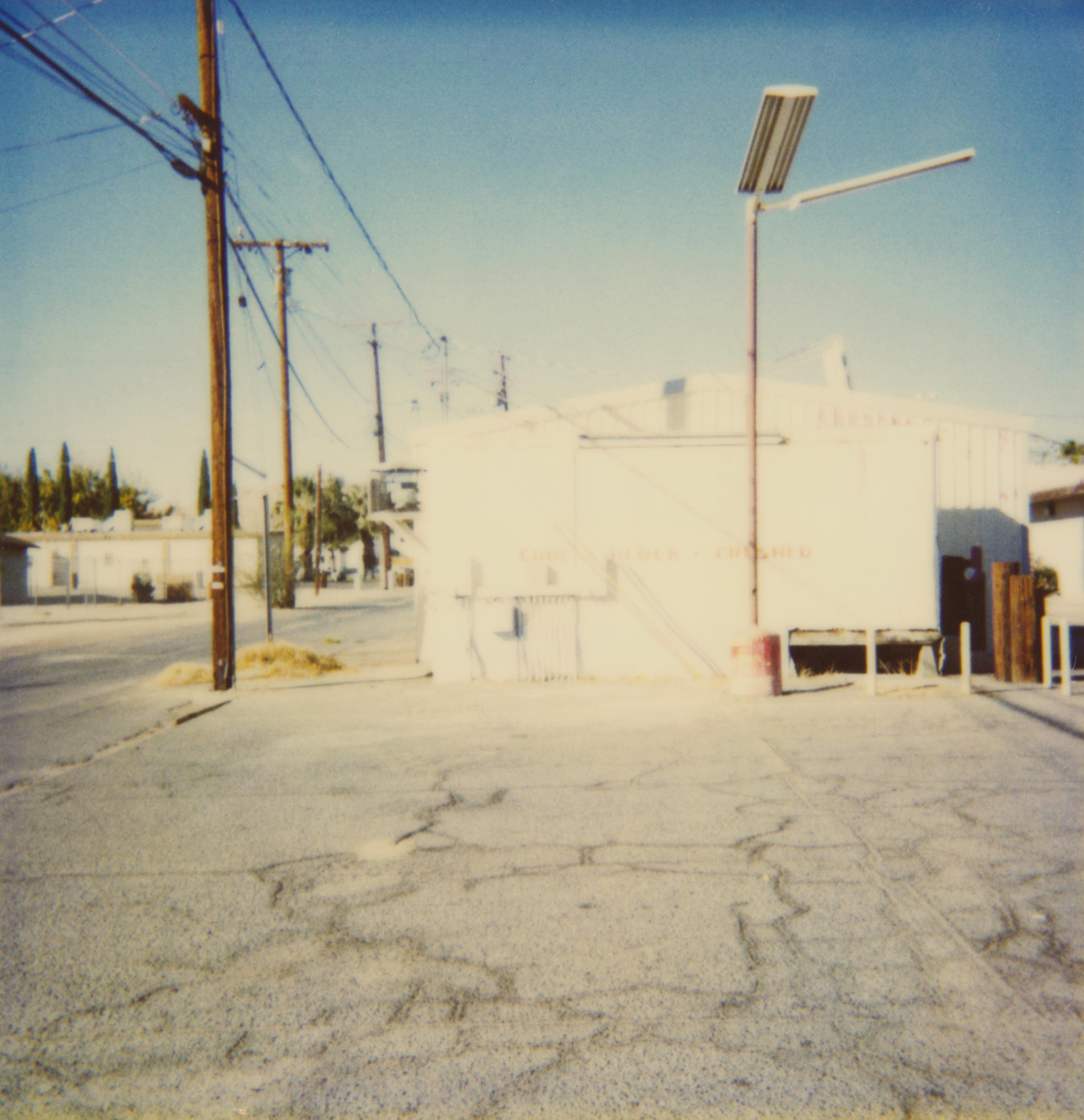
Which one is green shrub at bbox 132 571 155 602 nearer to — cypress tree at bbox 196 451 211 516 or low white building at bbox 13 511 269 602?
low white building at bbox 13 511 269 602

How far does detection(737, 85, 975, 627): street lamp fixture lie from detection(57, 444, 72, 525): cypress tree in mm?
71284

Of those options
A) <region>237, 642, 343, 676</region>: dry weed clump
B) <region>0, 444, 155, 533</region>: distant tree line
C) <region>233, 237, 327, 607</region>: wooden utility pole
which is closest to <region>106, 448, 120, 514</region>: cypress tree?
<region>0, 444, 155, 533</region>: distant tree line

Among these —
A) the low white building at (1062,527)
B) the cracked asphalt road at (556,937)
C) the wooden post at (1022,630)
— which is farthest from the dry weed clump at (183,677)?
the low white building at (1062,527)

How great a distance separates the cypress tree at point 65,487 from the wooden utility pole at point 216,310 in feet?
218

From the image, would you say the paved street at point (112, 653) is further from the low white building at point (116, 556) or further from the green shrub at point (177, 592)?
the low white building at point (116, 556)

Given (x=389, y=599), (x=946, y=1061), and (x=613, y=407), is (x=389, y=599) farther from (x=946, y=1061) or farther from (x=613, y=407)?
(x=946, y=1061)

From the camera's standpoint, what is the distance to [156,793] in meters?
6.86

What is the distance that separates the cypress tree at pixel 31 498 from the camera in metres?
67.8

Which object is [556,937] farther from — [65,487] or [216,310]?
[65,487]

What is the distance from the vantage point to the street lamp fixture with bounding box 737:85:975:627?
8531mm

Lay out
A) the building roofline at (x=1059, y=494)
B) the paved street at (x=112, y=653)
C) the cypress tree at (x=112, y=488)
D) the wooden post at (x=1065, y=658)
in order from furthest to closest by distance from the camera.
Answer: the cypress tree at (x=112, y=488)
the building roofline at (x=1059, y=494)
the wooden post at (x=1065, y=658)
the paved street at (x=112, y=653)

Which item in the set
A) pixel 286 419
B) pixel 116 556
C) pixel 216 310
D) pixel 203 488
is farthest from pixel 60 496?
pixel 216 310

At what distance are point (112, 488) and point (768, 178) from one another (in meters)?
79.6

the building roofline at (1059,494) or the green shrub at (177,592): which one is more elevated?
the building roofline at (1059,494)
